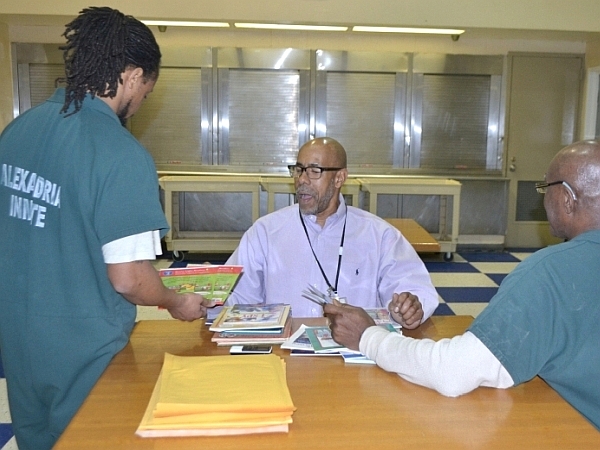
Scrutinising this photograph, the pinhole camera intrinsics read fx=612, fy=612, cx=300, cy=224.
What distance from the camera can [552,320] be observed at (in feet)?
4.23

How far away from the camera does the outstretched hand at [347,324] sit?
1.71m

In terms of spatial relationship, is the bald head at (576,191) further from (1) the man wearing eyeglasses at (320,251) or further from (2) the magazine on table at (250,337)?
(1) the man wearing eyeglasses at (320,251)

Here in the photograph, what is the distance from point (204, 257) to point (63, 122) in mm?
5721

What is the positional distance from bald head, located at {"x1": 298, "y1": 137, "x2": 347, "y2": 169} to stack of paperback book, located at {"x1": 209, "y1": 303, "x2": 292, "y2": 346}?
79 cm

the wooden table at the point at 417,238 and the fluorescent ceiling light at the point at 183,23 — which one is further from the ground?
the fluorescent ceiling light at the point at 183,23

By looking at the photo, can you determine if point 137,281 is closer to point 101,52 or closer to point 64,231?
point 64,231

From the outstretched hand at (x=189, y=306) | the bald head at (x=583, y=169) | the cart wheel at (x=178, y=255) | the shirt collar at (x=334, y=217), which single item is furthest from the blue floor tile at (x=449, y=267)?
the bald head at (x=583, y=169)

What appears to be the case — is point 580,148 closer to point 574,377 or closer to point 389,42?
point 574,377

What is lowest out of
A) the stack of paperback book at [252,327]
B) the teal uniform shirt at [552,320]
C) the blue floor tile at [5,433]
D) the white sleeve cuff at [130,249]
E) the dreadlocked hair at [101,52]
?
the blue floor tile at [5,433]

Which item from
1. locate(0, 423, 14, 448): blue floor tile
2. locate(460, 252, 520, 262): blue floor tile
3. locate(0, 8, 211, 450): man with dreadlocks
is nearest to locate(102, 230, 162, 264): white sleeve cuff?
locate(0, 8, 211, 450): man with dreadlocks

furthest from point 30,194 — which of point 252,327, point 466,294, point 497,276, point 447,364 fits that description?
point 497,276

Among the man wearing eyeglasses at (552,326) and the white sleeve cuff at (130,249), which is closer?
the man wearing eyeglasses at (552,326)

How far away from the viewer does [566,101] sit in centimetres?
731

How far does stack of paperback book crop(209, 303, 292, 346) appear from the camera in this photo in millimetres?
1820
